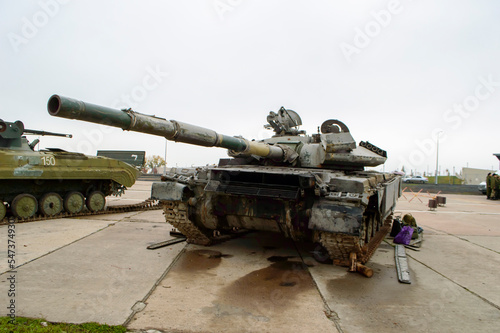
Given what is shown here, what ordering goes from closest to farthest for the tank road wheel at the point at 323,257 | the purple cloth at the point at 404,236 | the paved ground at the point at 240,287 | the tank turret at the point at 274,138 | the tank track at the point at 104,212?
the tank turret at the point at 274,138, the paved ground at the point at 240,287, the tank road wheel at the point at 323,257, the purple cloth at the point at 404,236, the tank track at the point at 104,212

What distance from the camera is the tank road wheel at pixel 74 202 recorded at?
31.9 ft

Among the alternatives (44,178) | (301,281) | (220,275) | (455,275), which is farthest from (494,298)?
(44,178)

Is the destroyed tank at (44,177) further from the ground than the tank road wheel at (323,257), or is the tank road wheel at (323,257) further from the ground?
the destroyed tank at (44,177)

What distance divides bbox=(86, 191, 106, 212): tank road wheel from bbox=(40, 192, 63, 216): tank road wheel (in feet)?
2.79

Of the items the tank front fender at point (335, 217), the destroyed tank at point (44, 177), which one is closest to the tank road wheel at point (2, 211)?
the destroyed tank at point (44, 177)

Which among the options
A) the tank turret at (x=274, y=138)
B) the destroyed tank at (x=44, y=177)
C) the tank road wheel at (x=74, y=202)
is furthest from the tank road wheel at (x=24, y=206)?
the tank turret at (x=274, y=138)

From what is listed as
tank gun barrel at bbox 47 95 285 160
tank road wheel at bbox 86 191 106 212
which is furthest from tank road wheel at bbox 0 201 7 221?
tank gun barrel at bbox 47 95 285 160

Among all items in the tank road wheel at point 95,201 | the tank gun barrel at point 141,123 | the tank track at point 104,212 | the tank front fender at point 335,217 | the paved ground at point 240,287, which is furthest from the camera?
the tank road wheel at point 95,201

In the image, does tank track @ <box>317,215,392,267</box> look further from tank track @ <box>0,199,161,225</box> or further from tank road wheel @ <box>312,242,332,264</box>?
tank track @ <box>0,199,161,225</box>

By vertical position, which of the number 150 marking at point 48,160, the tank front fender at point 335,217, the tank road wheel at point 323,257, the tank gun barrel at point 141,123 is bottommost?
the tank road wheel at point 323,257

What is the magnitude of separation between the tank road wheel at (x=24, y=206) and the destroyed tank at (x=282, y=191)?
4.50m

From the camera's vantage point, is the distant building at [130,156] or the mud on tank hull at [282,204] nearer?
the mud on tank hull at [282,204]

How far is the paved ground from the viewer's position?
358cm

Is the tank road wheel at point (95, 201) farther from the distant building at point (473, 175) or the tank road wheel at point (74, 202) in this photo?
the distant building at point (473, 175)
